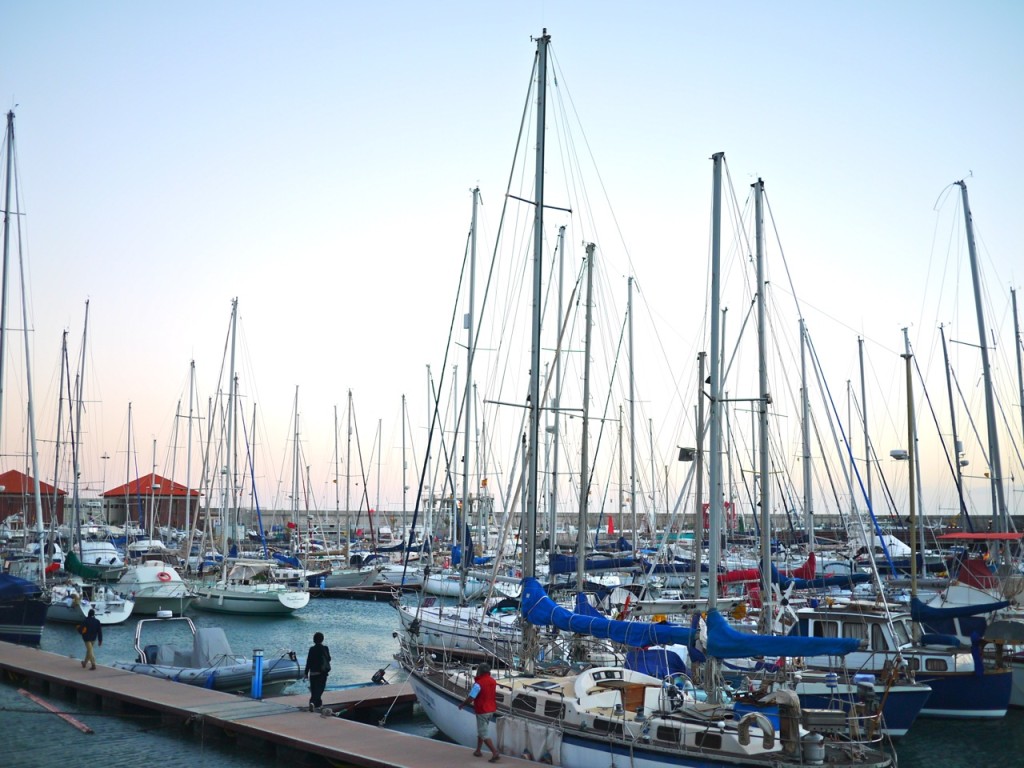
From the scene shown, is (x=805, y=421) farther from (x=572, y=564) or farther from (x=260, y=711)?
(x=260, y=711)

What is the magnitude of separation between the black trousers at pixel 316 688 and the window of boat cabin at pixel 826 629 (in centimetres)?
1222

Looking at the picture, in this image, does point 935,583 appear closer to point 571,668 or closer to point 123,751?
point 571,668

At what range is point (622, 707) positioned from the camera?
52.9 feet

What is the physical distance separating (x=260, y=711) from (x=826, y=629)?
1387 cm

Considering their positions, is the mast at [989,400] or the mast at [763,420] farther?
the mast at [989,400]

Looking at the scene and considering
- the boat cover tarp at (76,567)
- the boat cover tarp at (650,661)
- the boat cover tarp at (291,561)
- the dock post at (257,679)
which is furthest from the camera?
the boat cover tarp at (291,561)

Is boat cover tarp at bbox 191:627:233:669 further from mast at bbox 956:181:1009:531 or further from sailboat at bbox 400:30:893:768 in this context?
mast at bbox 956:181:1009:531

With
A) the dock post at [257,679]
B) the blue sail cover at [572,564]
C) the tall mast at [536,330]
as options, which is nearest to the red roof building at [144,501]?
the blue sail cover at [572,564]

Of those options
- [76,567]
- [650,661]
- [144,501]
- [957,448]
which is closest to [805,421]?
[957,448]

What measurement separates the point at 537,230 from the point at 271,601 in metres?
32.5

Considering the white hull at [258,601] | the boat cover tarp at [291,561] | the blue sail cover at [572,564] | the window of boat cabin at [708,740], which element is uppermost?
the blue sail cover at [572,564]

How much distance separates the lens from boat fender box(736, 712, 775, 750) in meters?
14.2

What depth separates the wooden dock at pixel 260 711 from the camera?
16.5 m

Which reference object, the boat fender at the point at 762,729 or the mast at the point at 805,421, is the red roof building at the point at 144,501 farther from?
the boat fender at the point at 762,729
